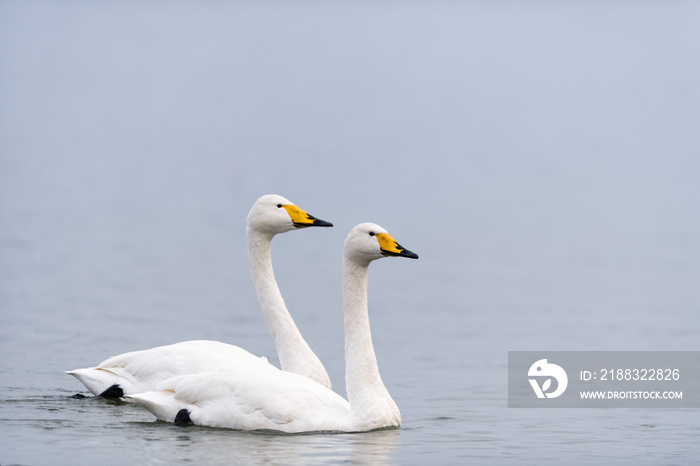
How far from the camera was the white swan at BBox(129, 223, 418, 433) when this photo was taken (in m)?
11.5

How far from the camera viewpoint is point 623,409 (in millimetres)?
14273

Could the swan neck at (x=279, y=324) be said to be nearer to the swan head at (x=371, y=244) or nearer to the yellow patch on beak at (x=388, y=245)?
the swan head at (x=371, y=244)

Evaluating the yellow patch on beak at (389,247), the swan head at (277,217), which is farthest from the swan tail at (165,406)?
the swan head at (277,217)

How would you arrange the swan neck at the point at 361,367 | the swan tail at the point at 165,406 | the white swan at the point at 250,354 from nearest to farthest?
the swan neck at the point at 361,367
the swan tail at the point at 165,406
the white swan at the point at 250,354

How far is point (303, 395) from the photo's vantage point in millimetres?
11617

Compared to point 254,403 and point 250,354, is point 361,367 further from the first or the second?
point 250,354

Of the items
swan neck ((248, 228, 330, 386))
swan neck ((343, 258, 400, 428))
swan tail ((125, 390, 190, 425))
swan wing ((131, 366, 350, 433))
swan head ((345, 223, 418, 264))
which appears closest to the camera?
swan wing ((131, 366, 350, 433))

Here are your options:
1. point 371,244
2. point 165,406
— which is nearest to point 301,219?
point 371,244

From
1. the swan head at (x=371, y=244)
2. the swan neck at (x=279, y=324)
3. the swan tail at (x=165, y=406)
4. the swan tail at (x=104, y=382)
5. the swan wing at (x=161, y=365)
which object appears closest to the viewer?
the swan tail at (x=165, y=406)

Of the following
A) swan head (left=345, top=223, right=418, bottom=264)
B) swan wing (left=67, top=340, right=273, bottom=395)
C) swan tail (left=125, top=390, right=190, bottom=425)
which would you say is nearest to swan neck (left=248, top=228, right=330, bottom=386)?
swan wing (left=67, top=340, right=273, bottom=395)

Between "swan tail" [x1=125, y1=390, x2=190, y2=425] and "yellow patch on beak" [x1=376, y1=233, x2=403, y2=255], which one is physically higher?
"yellow patch on beak" [x1=376, y1=233, x2=403, y2=255]

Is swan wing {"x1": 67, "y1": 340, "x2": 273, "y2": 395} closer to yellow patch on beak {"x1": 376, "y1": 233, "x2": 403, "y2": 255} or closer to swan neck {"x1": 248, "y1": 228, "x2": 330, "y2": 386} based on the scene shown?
swan neck {"x1": 248, "y1": 228, "x2": 330, "y2": 386}

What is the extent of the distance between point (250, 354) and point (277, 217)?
1.57 metres

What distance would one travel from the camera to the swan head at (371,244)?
39.2 feet
